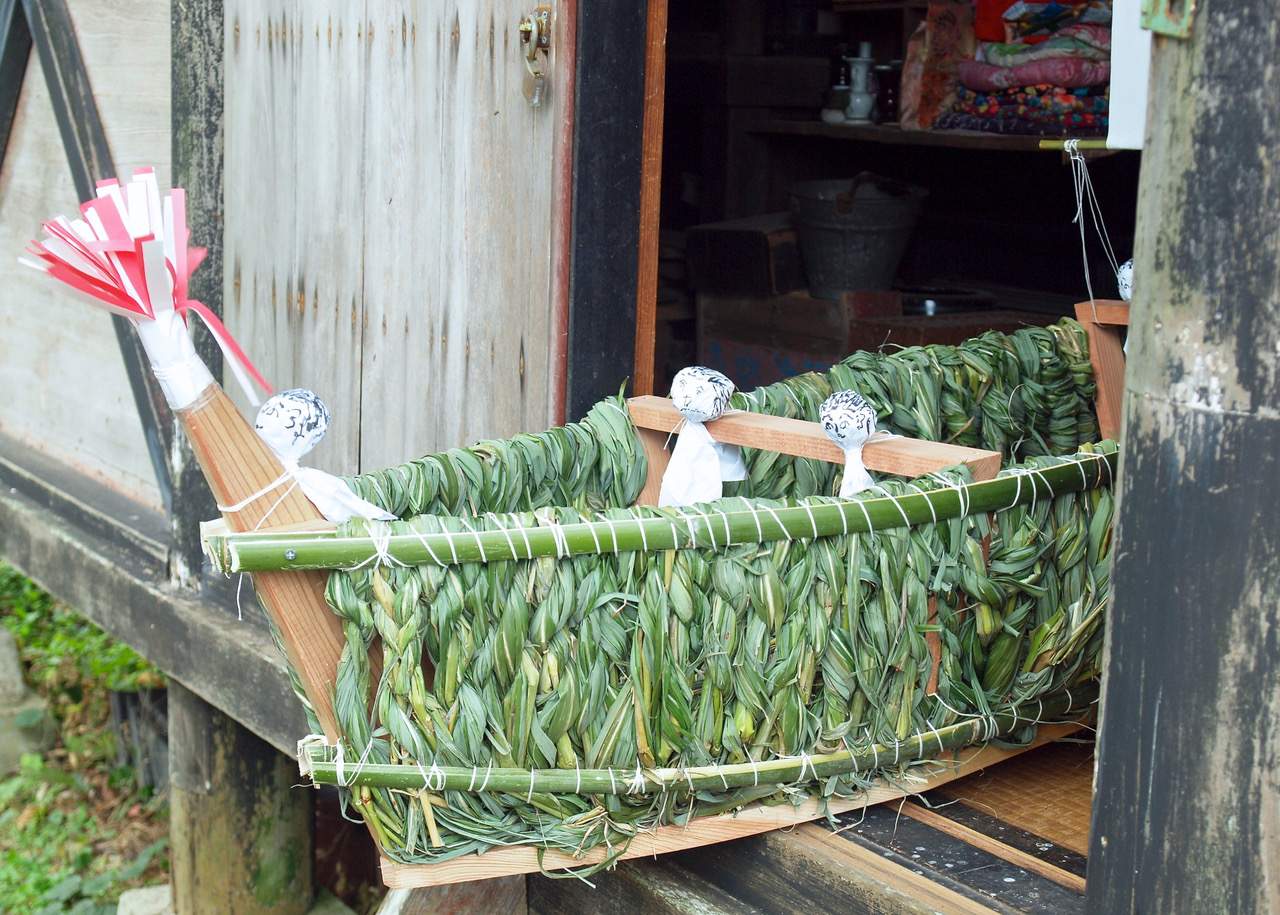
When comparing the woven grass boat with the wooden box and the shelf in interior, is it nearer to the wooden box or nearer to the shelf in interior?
the shelf in interior

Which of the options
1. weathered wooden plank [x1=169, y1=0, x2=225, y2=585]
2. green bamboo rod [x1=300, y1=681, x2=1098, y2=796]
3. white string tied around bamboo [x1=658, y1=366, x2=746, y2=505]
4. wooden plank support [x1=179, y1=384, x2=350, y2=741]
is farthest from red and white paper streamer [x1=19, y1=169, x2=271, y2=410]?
weathered wooden plank [x1=169, y1=0, x2=225, y2=585]

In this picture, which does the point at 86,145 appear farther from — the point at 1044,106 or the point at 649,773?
the point at 1044,106

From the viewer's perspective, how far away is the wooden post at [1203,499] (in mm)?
1074

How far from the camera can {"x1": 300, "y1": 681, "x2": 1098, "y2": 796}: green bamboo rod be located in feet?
5.14

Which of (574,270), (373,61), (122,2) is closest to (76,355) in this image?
(122,2)

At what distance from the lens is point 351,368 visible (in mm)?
2926

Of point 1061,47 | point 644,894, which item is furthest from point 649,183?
point 1061,47

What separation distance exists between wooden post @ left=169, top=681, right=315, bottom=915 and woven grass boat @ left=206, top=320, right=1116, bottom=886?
7.15 ft

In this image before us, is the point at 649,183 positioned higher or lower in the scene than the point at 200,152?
lower

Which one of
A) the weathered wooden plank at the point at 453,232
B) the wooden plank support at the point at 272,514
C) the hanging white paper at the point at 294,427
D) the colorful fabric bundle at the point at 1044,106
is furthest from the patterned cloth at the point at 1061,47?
the wooden plank support at the point at 272,514

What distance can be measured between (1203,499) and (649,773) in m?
0.81

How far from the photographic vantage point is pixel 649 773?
64.9 inches

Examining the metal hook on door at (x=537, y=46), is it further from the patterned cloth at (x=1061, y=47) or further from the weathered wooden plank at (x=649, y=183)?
the patterned cloth at (x=1061, y=47)

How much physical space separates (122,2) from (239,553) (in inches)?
115
